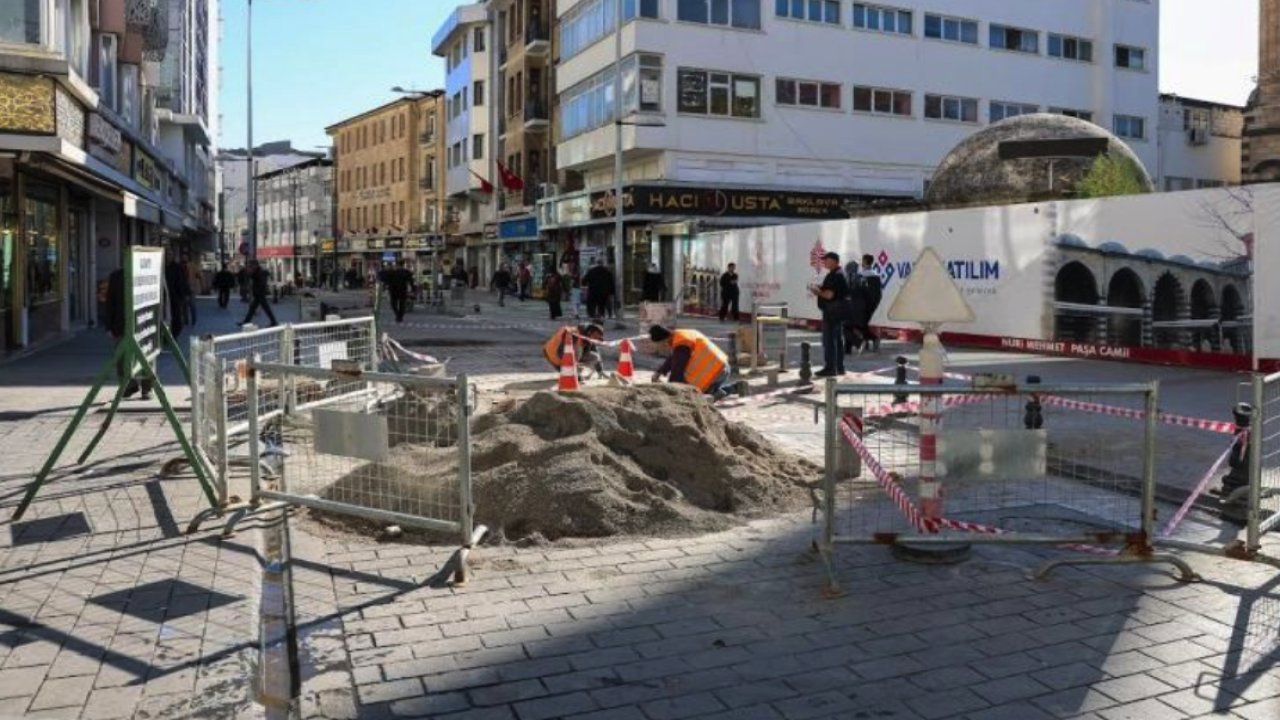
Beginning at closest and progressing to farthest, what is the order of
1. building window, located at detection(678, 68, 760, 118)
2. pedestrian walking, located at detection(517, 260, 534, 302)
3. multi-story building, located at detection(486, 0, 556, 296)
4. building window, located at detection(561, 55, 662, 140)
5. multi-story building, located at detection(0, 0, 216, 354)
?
multi-story building, located at detection(0, 0, 216, 354), building window, located at detection(561, 55, 662, 140), building window, located at detection(678, 68, 760, 118), pedestrian walking, located at detection(517, 260, 534, 302), multi-story building, located at detection(486, 0, 556, 296)

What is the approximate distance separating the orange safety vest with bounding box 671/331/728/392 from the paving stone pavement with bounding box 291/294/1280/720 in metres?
5.21

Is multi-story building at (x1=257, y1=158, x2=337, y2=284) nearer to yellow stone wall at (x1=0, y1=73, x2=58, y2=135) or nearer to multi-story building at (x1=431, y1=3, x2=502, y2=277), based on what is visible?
multi-story building at (x1=431, y1=3, x2=502, y2=277)

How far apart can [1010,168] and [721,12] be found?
14.7 m

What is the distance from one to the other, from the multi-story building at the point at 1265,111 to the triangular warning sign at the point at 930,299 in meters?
42.0

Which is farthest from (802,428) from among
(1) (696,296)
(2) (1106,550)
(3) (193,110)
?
(3) (193,110)

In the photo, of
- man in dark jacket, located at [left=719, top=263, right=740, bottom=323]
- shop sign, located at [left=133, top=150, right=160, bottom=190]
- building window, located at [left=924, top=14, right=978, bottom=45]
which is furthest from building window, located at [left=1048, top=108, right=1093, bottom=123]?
shop sign, located at [left=133, top=150, right=160, bottom=190]

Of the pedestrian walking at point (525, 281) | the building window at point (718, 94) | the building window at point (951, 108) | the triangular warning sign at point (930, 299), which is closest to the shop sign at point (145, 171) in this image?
the building window at point (718, 94)

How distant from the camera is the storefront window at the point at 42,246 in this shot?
20359mm

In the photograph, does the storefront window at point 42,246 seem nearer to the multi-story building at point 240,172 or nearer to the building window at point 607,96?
the building window at point 607,96

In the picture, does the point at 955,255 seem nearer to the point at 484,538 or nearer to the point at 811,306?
the point at 811,306

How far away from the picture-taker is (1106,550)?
6316 mm

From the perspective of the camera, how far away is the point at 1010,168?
3091 centimetres

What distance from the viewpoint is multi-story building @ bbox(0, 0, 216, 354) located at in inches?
616

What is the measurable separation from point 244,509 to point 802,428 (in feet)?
19.4
